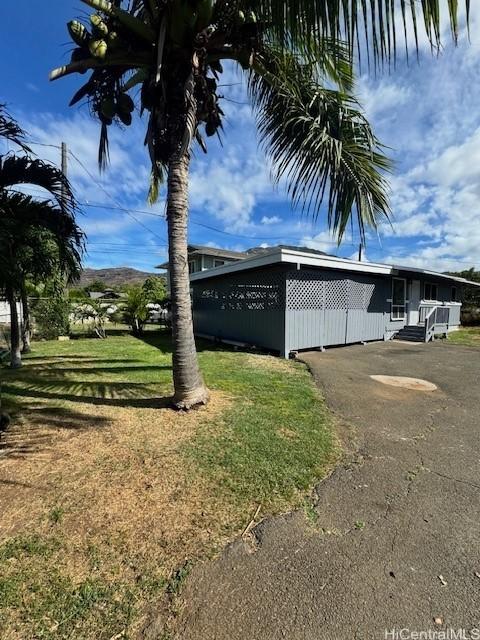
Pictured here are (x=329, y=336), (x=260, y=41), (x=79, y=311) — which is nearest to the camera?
(x=260, y=41)

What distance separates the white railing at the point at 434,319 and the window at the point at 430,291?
3.76 feet

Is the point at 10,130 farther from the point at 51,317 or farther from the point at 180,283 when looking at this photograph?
the point at 51,317

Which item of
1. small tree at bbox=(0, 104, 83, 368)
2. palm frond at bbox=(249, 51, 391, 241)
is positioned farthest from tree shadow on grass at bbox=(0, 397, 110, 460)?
palm frond at bbox=(249, 51, 391, 241)

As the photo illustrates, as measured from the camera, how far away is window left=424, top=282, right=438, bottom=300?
645 inches

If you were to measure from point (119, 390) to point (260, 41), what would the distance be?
5.36 meters

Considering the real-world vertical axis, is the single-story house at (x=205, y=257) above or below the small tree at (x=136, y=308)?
above

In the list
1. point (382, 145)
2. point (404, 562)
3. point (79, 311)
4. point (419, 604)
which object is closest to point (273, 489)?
point (404, 562)

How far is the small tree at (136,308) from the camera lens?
607 inches

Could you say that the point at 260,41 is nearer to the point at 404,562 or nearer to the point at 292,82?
the point at 292,82

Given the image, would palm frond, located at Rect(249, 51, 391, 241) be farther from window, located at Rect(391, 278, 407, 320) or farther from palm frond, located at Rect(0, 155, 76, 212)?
window, located at Rect(391, 278, 407, 320)

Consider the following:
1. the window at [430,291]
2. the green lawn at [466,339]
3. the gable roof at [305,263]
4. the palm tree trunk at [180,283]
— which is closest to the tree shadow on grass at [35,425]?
the palm tree trunk at [180,283]

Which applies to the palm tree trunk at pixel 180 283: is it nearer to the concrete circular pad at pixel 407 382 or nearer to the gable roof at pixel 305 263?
the concrete circular pad at pixel 407 382

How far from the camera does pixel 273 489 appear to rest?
289 centimetres

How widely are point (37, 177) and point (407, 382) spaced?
25.3 ft
